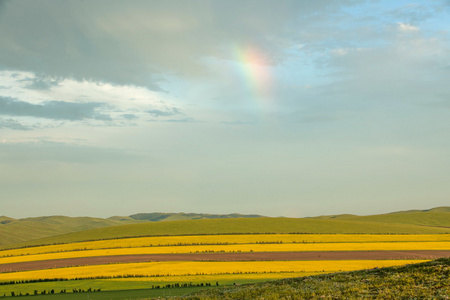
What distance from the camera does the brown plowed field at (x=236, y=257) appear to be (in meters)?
58.8

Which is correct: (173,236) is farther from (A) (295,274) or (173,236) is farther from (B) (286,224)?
(A) (295,274)

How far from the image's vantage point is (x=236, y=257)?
200 ft

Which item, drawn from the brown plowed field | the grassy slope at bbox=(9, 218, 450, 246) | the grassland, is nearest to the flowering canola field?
the brown plowed field

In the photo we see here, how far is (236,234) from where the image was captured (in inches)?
3812

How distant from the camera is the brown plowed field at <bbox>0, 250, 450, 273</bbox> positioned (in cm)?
5881

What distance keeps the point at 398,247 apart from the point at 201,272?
41.0 meters

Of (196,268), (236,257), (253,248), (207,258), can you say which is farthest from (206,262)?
(253,248)

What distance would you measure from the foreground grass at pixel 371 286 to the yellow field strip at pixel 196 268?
698 inches

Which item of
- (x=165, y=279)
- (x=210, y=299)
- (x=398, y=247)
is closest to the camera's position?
(x=210, y=299)

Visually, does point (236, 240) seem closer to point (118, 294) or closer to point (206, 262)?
point (206, 262)

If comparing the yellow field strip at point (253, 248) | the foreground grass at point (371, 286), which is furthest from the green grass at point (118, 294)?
the yellow field strip at point (253, 248)

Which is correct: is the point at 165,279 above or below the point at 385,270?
below

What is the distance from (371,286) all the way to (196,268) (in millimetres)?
29622

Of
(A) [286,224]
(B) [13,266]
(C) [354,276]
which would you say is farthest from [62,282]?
(A) [286,224]
